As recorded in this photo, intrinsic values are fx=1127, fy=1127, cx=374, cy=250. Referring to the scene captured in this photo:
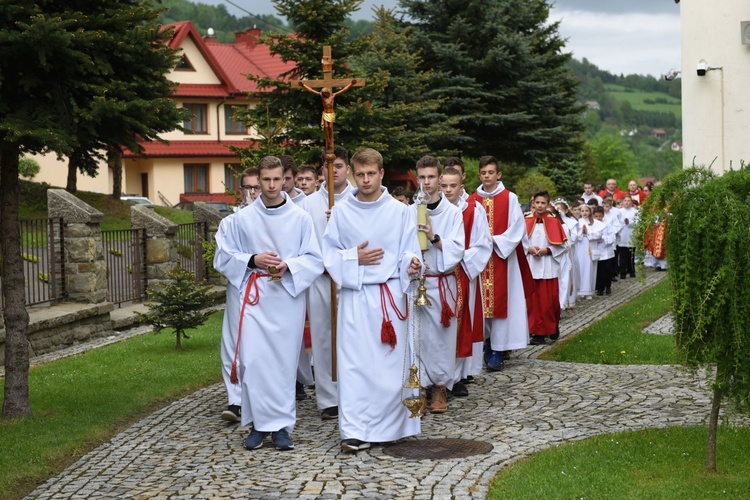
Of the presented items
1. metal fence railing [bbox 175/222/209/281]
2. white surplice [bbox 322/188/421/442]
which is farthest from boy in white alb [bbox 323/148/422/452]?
metal fence railing [bbox 175/222/209/281]

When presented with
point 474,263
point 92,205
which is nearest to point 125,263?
point 474,263

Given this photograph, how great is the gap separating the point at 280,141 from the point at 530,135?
15.6 meters

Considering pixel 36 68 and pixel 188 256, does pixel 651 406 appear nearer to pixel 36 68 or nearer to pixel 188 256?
pixel 36 68

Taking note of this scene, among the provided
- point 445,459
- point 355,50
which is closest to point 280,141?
point 355,50

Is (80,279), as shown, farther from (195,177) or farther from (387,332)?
(195,177)

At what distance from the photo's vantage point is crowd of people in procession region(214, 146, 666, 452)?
8.44m

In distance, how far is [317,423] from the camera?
9445 mm

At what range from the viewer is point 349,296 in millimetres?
8578

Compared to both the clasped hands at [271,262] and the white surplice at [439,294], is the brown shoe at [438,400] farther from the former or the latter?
the clasped hands at [271,262]

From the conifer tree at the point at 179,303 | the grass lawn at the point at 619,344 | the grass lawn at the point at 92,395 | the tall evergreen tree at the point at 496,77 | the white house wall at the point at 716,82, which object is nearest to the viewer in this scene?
the grass lawn at the point at 92,395

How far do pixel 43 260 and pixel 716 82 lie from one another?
1344cm

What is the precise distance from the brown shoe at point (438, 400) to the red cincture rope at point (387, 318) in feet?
4.91

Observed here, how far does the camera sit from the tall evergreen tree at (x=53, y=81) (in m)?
8.47

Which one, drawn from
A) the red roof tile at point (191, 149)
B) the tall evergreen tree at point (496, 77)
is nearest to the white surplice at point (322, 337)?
the tall evergreen tree at point (496, 77)
